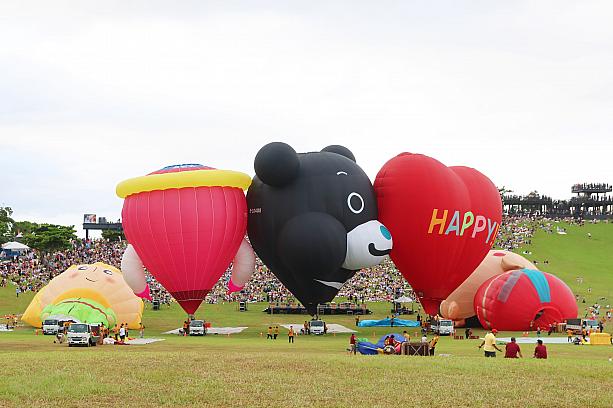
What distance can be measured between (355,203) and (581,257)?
2545 inches

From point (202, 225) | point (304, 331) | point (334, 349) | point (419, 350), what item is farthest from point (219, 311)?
point (419, 350)

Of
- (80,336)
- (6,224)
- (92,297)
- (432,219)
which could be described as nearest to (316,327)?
(432,219)

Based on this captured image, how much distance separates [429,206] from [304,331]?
9402 millimetres

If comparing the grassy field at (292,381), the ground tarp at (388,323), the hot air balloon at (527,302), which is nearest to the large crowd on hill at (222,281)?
the ground tarp at (388,323)

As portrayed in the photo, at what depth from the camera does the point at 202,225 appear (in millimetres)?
35188

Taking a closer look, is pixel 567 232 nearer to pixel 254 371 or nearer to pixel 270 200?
pixel 270 200

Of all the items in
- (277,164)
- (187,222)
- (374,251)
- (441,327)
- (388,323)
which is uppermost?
(277,164)

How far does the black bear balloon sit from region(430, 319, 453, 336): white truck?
567 cm

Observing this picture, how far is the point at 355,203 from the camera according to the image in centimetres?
3506

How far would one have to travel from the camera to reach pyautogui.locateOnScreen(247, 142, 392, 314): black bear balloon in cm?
3406

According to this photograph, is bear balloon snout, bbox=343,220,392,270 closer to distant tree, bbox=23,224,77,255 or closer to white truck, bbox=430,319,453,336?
white truck, bbox=430,319,453,336

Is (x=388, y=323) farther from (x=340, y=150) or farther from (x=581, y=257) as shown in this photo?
(x=581, y=257)

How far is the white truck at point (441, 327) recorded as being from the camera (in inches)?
1529

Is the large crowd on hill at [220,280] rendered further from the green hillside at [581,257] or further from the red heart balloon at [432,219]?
the red heart balloon at [432,219]
